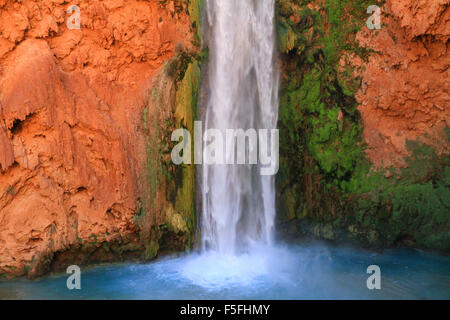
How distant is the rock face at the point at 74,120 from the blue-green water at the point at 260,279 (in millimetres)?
599

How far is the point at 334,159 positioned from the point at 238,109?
7.32 feet

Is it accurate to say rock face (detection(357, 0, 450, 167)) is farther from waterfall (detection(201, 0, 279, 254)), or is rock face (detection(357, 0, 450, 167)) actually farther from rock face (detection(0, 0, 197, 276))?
rock face (detection(0, 0, 197, 276))

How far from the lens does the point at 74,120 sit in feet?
24.6

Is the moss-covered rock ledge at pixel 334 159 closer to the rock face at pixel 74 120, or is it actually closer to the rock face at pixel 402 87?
the rock face at pixel 402 87

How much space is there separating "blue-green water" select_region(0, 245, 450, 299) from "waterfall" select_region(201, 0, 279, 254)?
567mm

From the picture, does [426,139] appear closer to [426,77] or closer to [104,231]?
[426,77]

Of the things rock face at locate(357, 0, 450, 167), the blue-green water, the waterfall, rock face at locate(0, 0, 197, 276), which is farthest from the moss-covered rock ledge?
rock face at locate(0, 0, 197, 276)

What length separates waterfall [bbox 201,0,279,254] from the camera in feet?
27.1

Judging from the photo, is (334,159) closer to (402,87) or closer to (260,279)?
(402,87)

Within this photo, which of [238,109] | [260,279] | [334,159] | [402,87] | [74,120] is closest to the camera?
[260,279]

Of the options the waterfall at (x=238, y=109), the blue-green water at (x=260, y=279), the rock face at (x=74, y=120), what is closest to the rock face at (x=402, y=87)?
the waterfall at (x=238, y=109)

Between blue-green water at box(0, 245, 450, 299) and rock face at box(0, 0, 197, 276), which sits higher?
rock face at box(0, 0, 197, 276)

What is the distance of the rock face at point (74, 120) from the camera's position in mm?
7027

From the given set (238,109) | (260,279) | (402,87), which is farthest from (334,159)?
(260,279)
